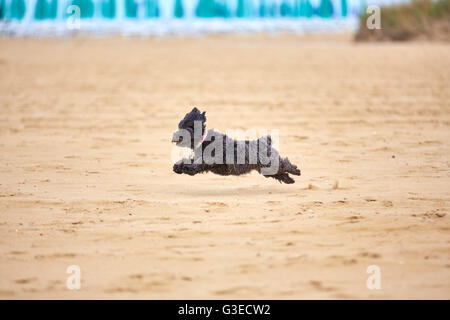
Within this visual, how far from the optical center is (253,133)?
476 inches

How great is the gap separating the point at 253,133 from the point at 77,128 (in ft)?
9.38

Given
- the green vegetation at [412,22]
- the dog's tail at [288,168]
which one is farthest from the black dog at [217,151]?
the green vegetation at [412,22]

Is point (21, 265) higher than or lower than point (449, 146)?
lower

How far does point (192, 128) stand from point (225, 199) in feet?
2.61

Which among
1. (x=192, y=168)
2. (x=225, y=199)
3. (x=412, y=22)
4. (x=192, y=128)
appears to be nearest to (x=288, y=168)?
(x=225, y=199)

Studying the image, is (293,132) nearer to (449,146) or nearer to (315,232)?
(449,146)

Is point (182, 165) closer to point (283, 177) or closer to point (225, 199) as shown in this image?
point (225, 199)

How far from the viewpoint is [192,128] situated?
7.80m

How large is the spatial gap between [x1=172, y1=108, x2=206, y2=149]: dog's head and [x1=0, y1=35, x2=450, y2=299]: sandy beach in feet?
2.00

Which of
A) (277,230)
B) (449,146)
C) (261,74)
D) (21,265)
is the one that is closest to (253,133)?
(449,146)

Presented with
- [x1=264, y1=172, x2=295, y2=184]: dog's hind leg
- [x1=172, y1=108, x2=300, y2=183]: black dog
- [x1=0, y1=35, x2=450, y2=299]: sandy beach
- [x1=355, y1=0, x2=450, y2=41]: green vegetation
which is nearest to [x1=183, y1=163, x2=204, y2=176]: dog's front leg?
[x1=172, y1=108, x2=300, y2=183]: black dog

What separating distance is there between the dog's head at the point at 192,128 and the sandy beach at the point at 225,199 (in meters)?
0.61

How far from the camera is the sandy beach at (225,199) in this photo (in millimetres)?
5484
